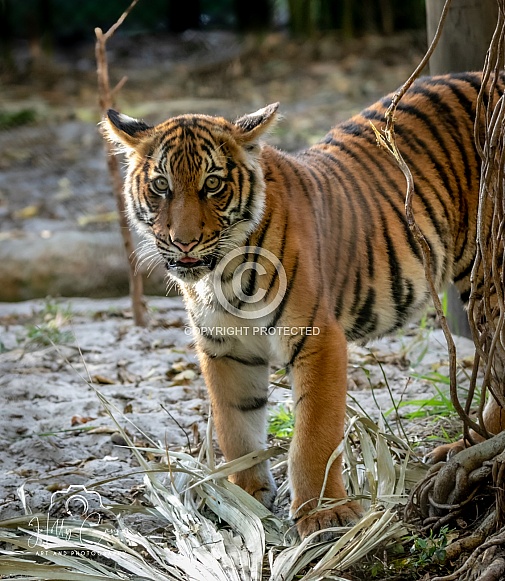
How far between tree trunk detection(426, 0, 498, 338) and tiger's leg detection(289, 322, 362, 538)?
5.86 feet

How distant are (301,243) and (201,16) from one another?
36.8ft

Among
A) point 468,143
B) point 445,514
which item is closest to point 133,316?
point 468,143

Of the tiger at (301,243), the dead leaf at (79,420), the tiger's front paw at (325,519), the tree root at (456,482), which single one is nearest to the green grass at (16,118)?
the dead leaf at (79,420)

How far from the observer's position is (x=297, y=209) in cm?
342

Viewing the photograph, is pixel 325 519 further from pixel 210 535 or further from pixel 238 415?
pixel 238 415

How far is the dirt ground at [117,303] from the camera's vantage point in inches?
155

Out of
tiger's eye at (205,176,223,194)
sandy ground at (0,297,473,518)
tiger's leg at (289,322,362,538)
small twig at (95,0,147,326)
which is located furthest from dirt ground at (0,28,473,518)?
tiger's eye at (205,176,223,194)

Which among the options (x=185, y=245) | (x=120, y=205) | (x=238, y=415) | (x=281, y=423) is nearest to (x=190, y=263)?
(x=185, y=245)

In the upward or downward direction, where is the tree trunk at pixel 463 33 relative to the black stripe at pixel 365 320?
upward

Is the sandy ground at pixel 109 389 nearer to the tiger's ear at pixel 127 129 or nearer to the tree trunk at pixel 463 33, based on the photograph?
the tiger's ear at pixel 127 129

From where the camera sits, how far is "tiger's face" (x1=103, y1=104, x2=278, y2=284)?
3.18 m

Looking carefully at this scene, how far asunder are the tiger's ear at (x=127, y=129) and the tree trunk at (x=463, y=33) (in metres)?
1.71

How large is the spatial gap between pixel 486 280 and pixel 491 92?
22.3 inches

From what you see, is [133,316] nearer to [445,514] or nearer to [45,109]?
[445,514]
